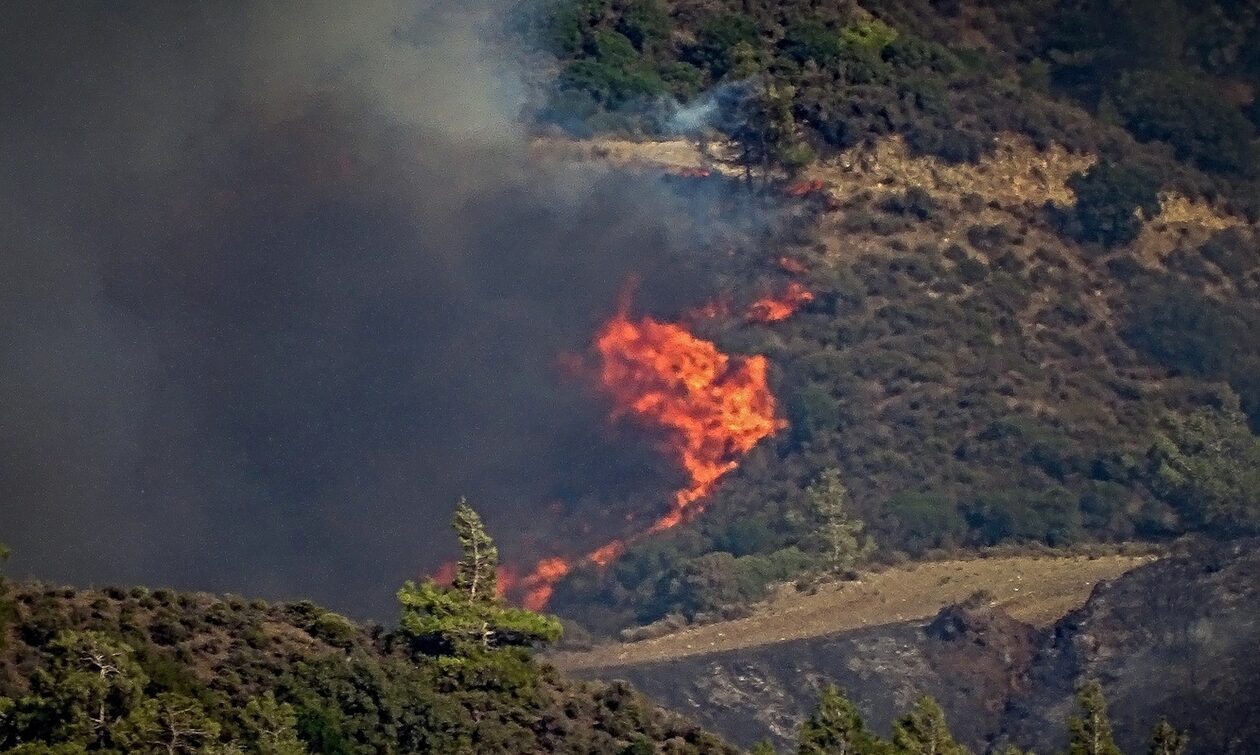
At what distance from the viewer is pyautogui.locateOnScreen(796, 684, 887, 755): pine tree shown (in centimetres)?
11144

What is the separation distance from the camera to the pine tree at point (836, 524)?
166250mm

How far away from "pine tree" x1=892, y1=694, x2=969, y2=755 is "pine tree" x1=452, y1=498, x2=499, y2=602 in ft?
57.6

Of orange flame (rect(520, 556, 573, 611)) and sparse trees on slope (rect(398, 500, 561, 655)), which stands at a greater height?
orange flame (rect(520, 556, 573, 611))

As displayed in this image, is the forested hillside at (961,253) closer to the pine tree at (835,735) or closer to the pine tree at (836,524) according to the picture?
the pine tree at (836,524)

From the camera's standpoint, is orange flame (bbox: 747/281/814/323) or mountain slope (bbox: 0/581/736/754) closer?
mountain slope (bbox: 0/581/736/754)

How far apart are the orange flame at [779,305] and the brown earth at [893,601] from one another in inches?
647

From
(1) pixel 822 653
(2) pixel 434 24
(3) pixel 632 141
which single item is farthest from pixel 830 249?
(1) pixel 822 653

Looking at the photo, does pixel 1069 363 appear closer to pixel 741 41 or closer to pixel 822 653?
pixel 741 41

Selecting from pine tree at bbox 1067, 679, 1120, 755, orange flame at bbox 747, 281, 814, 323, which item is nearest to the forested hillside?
orange flame at bbox 747, 281, 814, 323

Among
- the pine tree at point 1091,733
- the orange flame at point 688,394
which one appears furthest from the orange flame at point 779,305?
the pine tree at point 1091,733

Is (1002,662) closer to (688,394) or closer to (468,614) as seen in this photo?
(688,394)

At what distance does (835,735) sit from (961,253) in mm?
75866

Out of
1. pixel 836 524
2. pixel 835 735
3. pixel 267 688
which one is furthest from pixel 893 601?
pixel 267 688

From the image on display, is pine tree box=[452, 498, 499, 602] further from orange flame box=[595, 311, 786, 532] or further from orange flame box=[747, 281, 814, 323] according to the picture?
orange flame box=[747, 281, 814, 323]
